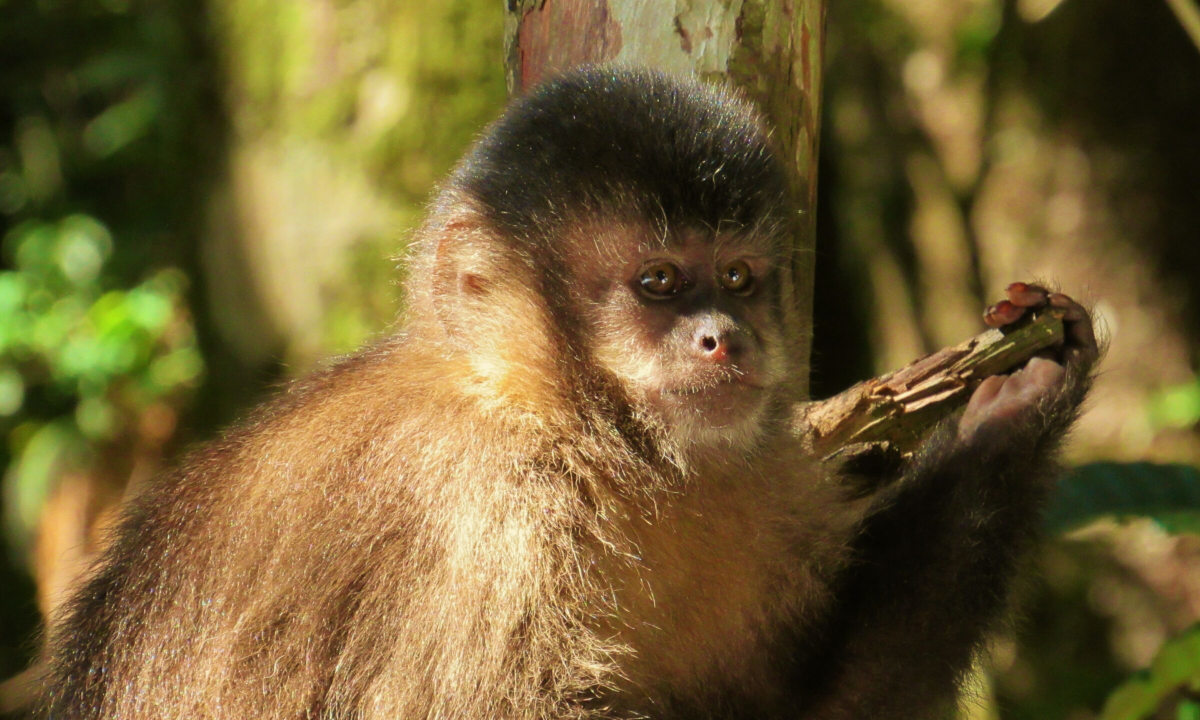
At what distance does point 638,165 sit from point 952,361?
1.01 meters

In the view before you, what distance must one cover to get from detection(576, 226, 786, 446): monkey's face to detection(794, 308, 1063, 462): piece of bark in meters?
0.27

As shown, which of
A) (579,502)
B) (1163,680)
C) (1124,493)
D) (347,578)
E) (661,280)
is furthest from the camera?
(1124,493)

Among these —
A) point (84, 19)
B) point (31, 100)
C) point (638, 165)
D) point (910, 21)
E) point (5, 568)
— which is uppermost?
point (638, 165)

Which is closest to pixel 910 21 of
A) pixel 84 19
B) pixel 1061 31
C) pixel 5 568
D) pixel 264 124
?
pixel 1061 31

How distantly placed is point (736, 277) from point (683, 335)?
0.31m

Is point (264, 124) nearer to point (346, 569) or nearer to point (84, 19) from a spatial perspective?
point (84, 19)

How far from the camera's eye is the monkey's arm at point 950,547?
309cm

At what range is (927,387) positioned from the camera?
10.4 feet

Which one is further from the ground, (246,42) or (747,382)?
(747,382)

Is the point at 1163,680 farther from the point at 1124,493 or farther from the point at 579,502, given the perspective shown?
the point at 579,502

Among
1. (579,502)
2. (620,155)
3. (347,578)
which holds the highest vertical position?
(620,155)

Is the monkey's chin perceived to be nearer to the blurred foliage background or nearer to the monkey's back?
the monkey's back

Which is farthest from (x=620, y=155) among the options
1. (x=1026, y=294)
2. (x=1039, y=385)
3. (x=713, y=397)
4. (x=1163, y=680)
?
(x=1163, y=680)

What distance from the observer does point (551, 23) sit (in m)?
3.46
